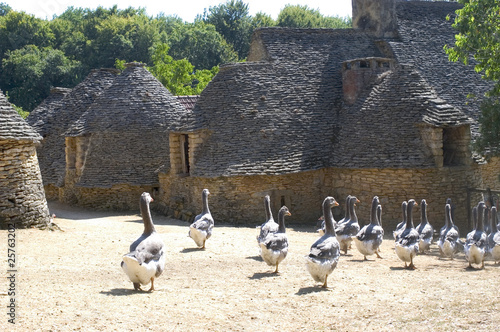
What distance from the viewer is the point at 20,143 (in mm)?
17484

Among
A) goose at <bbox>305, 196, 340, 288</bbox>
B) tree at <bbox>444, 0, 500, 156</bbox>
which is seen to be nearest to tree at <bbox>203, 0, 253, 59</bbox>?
tree at <bbox>444, 0, 500, 156</bbox>

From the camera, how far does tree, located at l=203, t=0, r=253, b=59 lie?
218 ft

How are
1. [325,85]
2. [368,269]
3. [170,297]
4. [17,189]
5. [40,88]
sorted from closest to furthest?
1. [170,297]
2. [368,269]
3. [17,189]
4. [325,85]
5. [40,88]

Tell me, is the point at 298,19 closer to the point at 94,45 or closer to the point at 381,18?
the point at 94,45

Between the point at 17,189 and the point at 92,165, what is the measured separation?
8.65 metres

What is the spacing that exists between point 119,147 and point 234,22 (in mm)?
44228

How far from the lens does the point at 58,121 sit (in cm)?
2984

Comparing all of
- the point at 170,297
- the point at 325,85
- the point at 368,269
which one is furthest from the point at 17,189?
the point at 325,85

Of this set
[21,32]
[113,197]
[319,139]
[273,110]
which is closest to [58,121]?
[113,197]

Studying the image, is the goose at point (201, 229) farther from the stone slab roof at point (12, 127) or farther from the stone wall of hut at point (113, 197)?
the stone wall of hut at point (113, 197)

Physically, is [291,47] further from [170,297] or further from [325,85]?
[170,297]

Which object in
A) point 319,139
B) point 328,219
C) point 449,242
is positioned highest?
point 319,139

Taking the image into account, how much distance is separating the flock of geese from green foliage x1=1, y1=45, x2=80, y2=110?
4233 cm

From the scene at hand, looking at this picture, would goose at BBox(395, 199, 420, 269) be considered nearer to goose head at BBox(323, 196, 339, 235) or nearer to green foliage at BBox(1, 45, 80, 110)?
goose head at BBox(323, 196, 339, 235)
